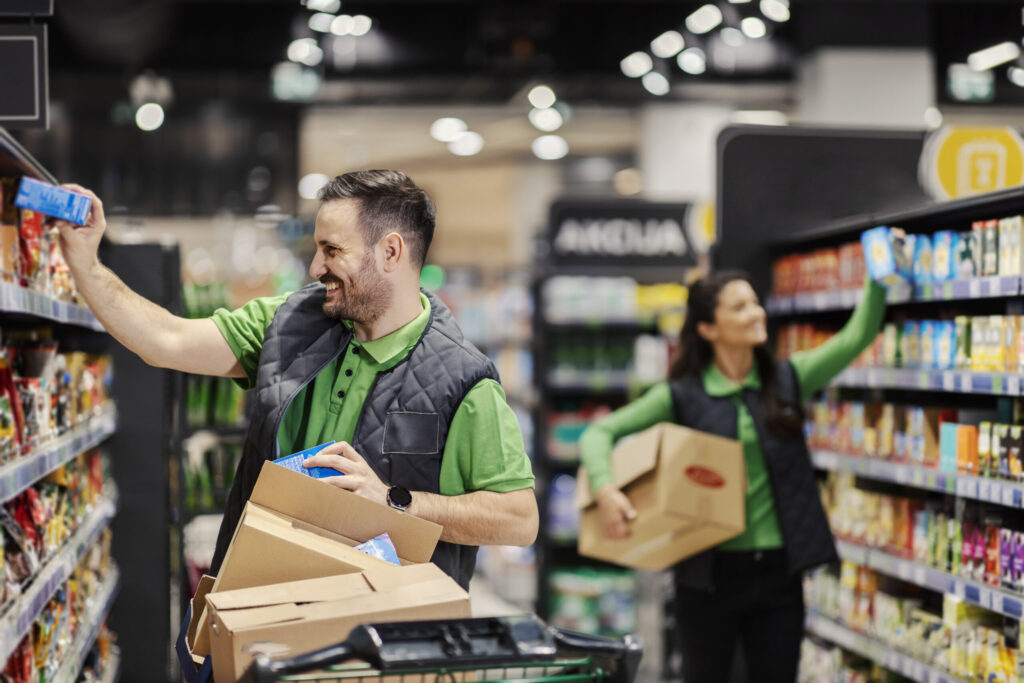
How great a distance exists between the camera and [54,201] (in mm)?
2457

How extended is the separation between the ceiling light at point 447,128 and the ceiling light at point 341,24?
16.2 ft

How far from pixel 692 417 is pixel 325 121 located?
12.9 m

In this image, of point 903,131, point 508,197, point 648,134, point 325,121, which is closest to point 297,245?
point 508,197

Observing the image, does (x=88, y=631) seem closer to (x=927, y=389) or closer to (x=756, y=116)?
(x=927, y=389)

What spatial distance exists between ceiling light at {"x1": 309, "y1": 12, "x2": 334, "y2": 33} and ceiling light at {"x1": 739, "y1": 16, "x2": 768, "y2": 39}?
11.7 ft

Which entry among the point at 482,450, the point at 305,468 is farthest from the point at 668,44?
the point at 305,468

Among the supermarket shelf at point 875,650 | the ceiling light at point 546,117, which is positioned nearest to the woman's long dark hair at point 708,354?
the supermarket shelf at point 875,650

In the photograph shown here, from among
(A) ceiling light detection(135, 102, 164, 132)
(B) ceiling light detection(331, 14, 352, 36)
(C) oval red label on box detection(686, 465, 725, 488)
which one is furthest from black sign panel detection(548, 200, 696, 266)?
(A) ceiling light detection(135, 102, 164, 132)

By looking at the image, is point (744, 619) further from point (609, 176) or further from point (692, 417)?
point (609, 176)

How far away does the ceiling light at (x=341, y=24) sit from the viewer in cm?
1016

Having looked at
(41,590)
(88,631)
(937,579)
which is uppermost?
(41,590)

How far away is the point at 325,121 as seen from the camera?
16.2 meters

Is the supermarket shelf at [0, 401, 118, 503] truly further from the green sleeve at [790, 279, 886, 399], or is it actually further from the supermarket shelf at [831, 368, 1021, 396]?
the supermarket shelf at [831, 368, 1021, 396]

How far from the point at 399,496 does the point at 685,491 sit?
184cm
